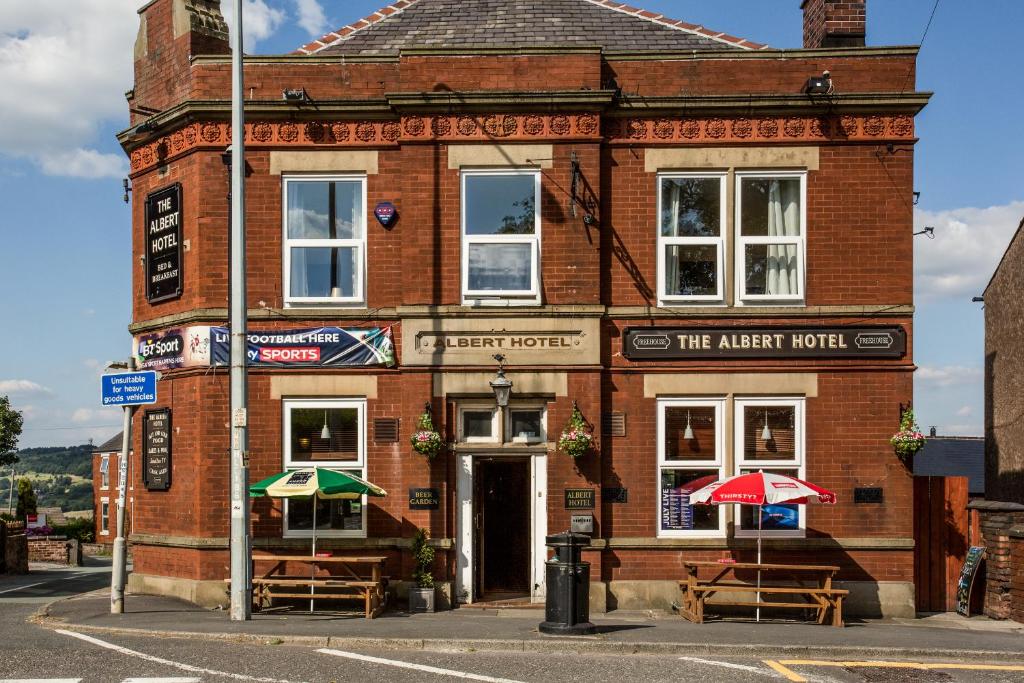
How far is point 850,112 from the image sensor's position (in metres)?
16.0

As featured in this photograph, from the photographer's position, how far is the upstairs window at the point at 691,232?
52.9 feet

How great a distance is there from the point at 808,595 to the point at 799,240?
5228 millimetres

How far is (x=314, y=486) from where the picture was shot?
1433cm

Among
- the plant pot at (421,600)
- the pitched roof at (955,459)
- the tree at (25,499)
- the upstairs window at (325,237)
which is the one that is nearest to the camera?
the plant pot at (421,600)

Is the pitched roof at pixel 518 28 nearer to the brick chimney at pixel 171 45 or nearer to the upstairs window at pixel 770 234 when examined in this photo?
the brick chimney at pixel 171 45

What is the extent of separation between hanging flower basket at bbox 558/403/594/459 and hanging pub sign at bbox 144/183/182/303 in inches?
252

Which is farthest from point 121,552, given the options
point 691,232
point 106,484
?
point 106,484

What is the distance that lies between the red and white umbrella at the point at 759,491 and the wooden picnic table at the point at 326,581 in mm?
4581

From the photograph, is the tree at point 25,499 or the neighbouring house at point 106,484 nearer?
the tree at point 25,499

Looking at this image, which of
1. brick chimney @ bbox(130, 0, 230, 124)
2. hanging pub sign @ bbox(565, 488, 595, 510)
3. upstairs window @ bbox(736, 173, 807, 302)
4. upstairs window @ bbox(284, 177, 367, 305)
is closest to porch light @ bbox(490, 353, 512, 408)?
hanging pub sign @ bbox(565, 488, 595, 510)

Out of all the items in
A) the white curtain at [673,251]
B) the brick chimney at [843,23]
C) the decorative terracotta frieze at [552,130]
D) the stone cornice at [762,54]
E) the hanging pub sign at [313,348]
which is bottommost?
the hanging pub sign at [313,348]

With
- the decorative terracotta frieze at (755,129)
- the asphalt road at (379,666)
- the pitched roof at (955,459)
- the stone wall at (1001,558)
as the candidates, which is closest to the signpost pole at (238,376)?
the asphalt road at (379,666)

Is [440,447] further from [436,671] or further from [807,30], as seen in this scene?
[807,30]

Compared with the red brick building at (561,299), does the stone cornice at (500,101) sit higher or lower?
higher
